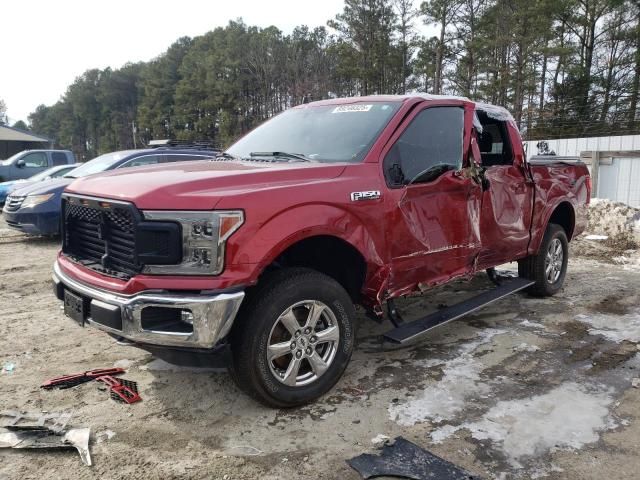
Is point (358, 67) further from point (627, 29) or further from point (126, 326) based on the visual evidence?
point (126, 326)

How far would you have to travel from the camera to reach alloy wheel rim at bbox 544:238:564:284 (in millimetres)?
5789

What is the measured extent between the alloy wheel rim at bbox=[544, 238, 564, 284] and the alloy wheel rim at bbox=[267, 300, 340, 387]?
130 inches

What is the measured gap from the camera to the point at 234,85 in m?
56.6

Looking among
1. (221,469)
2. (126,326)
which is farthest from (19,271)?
(221,469)

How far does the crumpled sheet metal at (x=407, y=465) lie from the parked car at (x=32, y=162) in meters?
17.0

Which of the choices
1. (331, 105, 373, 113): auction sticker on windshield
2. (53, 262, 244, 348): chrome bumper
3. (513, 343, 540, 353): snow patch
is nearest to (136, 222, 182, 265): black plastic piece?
(53, 262, 244, 348): chrome bumper

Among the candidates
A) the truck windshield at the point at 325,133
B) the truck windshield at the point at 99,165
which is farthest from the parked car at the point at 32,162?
the truck windshield at the point at 325,133

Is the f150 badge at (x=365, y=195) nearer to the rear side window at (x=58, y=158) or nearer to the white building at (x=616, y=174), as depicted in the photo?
the white building at (x=616, y=174)

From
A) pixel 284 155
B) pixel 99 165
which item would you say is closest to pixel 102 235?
pixel 284 155

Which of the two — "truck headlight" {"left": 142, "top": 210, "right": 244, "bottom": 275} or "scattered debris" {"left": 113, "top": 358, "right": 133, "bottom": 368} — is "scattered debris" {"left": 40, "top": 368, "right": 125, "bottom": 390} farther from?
"truck headlight" {"left": 142, "top": 210, "right": 244, "bottom": 275}

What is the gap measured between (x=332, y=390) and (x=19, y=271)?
5632 millimetres

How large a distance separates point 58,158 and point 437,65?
86.7 ft

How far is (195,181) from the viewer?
300cm

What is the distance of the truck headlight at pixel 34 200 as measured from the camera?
9.12m
